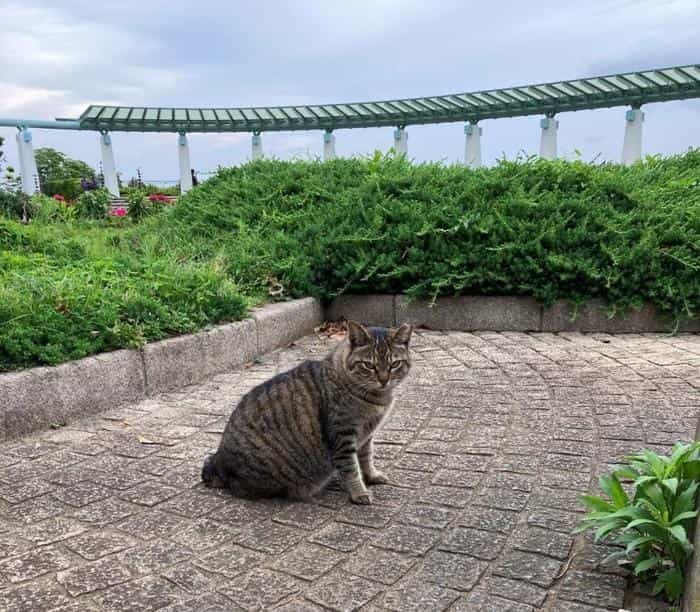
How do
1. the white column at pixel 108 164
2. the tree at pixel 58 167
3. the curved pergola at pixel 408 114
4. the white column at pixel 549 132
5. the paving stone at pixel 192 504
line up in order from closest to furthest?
1. the paving stone at pixel 192 504
2. the curved pergola at pixel 408 114
3. the white column at pixel 549 132
4. the white column at pixel 108 164
5. the tree at pixel 58 167

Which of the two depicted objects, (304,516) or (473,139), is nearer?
(304,516)

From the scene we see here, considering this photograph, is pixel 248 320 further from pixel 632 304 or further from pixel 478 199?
pixel 632 304

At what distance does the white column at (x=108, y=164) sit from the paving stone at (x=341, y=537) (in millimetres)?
18774

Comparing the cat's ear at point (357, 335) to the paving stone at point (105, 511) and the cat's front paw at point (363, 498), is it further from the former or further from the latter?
the paving stone at point (105, 511)

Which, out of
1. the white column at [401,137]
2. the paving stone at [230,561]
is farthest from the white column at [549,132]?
the paving stone at [230,561]

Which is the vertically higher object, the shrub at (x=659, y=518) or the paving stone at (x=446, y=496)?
the shrub at (x=659, y=518)

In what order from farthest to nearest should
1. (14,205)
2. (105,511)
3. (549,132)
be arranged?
(549,132)
(14,205)
(105,511)

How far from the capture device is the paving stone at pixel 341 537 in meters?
2.40

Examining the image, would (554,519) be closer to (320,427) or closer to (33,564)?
(320,427)

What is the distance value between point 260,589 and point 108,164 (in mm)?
20311

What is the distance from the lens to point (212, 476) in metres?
2.93

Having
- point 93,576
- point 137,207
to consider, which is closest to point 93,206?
point 137,207

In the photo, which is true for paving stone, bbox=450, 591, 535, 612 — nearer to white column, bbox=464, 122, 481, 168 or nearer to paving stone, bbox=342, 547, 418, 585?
paving stone, bbox=342, 547, 418, 585

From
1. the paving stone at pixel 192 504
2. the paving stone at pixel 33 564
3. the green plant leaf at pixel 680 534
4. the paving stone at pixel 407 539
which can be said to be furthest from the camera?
the paving stone at pixel 192 504
